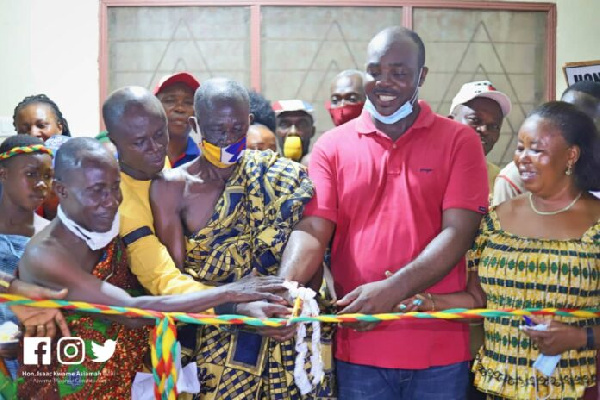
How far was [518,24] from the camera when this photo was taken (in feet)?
23.7

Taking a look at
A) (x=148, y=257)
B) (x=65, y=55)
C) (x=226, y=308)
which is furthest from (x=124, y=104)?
(x=65, y=55)

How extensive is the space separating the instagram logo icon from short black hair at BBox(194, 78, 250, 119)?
1082mm

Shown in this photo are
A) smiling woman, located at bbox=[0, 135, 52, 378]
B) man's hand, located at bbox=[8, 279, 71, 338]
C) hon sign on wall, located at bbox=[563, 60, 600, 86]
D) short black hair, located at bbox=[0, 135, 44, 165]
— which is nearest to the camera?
man's hand, located at bbox=[8, 279, 71, 338]

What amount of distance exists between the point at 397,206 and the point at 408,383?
77 centimetres

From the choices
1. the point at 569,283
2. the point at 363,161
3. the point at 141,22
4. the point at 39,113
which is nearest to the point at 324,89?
the point at 141,22

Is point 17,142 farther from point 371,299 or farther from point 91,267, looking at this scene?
point 371,299

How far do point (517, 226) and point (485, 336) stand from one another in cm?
52

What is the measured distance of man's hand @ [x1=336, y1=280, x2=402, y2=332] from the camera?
2.83m

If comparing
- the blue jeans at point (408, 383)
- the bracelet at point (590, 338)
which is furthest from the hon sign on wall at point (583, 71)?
the blue jeans at point (408, 383)

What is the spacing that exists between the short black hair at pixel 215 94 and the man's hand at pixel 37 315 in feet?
3.07

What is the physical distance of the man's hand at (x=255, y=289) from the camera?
278 cm

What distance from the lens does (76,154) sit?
283cm

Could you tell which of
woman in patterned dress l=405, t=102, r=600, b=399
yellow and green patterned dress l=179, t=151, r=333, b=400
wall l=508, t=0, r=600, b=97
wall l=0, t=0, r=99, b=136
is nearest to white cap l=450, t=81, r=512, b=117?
woman in patterned dress l=405, t=102, r=600, b=399

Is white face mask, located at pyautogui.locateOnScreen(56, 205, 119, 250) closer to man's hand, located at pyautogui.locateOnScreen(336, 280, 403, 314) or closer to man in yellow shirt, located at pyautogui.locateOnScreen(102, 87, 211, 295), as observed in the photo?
man in yellow shirt, located at pyautogui.locateOnScreen(102, 87, 211, 295)
